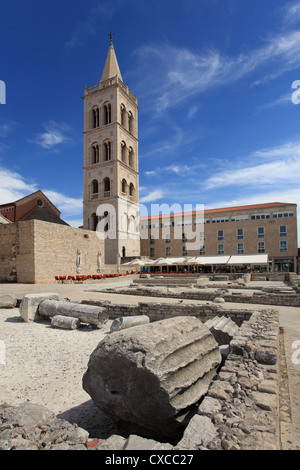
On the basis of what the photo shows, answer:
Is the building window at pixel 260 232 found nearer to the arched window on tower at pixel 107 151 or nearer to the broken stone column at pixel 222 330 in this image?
the arched window on tower at pixel 107 151

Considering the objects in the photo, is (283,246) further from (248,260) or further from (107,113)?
(107,113)

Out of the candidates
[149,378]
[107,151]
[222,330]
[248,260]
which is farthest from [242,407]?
[107,151]

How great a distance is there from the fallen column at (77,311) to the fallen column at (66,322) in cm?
21

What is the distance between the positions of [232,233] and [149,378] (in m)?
41.4

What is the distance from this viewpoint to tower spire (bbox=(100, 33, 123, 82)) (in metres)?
44.2

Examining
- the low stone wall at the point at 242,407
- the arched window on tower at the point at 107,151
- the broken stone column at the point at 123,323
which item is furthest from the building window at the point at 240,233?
the low stone wall at the point at 242,407

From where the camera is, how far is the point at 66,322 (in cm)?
814

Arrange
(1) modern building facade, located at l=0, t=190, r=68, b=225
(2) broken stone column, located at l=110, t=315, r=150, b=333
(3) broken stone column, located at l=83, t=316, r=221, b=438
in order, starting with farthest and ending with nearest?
(1) modern building facade, located at l=0, t=190, r=68, b=225 → (2) broken stone column, located at l=110, t=315, r=150, b=333 → (3) broken stone column, located at l=83, t=316, r=221, b=438

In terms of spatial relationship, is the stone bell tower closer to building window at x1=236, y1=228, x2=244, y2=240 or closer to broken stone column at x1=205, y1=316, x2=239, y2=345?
building window at x1=236, y1=228, x2=244, y2=240

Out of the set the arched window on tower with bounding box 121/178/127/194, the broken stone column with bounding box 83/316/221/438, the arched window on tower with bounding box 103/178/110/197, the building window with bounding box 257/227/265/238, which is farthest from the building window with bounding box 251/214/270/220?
the broken stone column with bounding box 83/316/221/438

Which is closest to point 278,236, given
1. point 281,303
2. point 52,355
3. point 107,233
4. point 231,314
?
point 107,233

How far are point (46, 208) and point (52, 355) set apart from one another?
35.4 meters

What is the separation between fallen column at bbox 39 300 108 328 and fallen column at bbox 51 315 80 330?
0.69ft

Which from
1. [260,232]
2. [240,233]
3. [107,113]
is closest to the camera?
[260,232]
